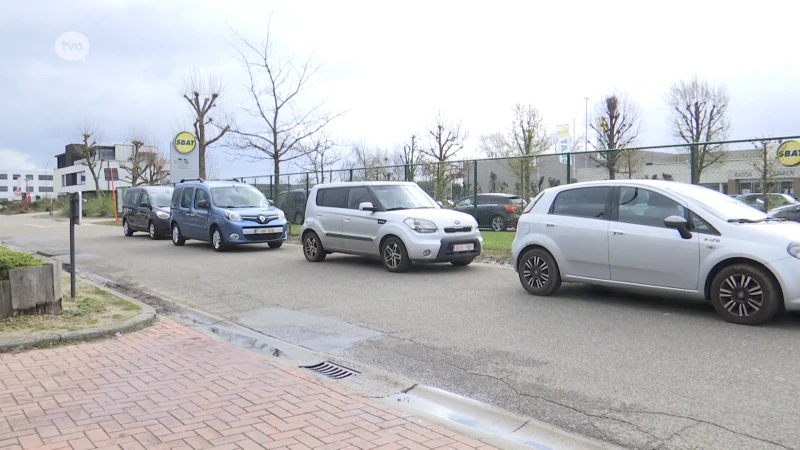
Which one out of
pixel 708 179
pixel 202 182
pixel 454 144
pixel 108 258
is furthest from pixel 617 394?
pixel 454 144

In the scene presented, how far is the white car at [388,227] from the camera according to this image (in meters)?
11.1

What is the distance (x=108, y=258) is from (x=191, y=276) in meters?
4.58

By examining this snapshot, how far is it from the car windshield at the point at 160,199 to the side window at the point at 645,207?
17.8 metres

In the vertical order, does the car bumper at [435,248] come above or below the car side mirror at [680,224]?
below

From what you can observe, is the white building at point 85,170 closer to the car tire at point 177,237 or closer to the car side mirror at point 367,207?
the car tire at point 177,237

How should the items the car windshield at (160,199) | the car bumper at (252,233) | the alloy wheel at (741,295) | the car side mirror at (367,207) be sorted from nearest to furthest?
the alloy wheel at (741,295)
the car side mirror at (367,207)
the car bumper at (252,233)
the car windshield at (160,199)

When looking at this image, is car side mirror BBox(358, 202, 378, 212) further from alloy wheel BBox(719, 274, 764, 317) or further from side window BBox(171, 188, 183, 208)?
side window BBox(171, 188, 183, 208)

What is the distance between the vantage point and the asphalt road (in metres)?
4.25

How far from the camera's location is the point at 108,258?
15078 millimetres

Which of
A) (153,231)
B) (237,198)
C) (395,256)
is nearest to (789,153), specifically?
(395,256)

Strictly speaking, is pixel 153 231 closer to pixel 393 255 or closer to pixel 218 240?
pixel 218 240

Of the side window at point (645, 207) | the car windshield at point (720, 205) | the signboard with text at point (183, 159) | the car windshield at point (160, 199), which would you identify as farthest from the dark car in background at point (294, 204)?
the car windshield at point (720, 205)

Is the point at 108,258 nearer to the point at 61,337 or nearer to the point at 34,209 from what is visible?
the point at 61,337

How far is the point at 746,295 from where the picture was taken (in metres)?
6.62
